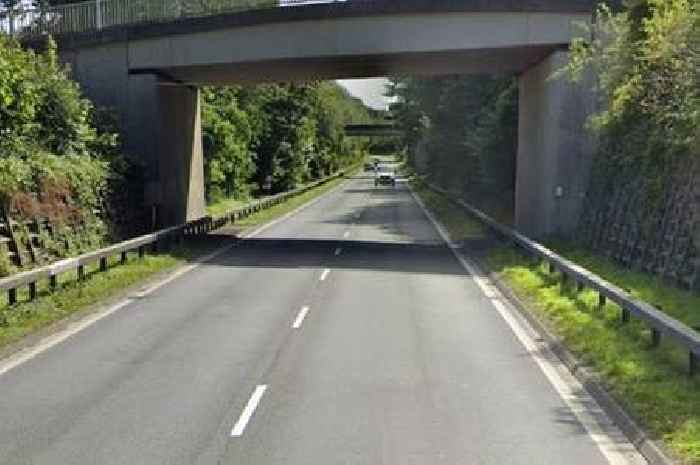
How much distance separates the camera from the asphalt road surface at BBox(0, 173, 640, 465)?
7.71 m

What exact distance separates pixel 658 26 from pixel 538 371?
10375 mm

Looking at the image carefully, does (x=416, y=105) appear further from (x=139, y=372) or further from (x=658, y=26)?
(x=139, y=372)

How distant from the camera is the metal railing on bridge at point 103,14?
30.6 meters

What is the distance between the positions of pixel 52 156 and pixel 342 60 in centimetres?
974

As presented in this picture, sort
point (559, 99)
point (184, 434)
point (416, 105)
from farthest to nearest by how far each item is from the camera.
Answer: point (416, 105), point (559, 99), point (184, 434)

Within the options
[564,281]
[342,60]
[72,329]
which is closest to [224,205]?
[342,60]

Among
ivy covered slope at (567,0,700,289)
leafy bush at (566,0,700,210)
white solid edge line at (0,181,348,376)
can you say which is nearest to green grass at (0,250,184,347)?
white solid edge line at (0,181,348,376)

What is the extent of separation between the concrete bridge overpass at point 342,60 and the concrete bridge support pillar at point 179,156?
69mm

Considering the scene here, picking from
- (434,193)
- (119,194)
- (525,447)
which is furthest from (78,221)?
(434,193)

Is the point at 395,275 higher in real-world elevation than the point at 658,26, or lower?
lower

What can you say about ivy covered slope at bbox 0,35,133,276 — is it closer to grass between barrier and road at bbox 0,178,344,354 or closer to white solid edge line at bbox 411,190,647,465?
grass between barrier and road at bbox 0,178,344,354

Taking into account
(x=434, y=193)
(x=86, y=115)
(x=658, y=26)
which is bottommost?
(x=434, y=193)

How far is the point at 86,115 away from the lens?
26859 millimetres

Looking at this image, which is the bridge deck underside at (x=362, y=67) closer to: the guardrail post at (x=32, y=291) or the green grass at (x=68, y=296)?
the green grass at (x=68, y=296)
